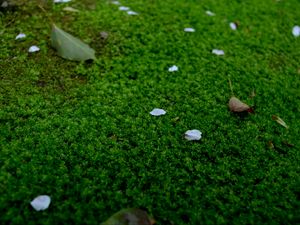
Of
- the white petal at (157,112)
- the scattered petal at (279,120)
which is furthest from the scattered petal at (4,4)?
A: the scattered petal at (279,120)

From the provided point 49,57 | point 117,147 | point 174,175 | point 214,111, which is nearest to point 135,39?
point 49,57

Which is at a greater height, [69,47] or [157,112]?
[69,47]

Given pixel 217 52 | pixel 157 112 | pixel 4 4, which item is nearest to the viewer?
pixel 157 112

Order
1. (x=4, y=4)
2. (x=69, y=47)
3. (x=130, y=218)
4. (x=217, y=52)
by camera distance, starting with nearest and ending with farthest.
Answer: (x=130, y=218), (x=69, y=47), (x=217, y=52), (x=4, y=4)

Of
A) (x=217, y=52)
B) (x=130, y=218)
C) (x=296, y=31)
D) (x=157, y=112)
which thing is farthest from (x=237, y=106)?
(x=296, y=31)

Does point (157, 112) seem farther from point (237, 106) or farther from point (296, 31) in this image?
point (296, 31)

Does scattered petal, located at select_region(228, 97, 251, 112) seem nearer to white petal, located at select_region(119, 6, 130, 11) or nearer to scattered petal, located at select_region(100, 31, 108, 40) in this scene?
scattered petal, located at select_region(100, 31, 108, 40)

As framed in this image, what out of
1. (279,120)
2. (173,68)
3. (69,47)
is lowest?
(279,120)
